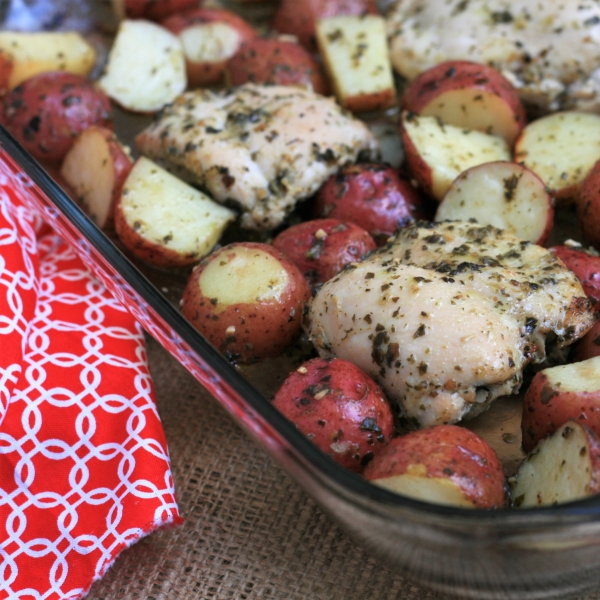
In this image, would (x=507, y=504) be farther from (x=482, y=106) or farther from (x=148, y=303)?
(x=482, y=106)

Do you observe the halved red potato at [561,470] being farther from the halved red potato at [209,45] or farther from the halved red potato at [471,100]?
the halved red potato at [209,45]

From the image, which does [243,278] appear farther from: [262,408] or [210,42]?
[210,42]

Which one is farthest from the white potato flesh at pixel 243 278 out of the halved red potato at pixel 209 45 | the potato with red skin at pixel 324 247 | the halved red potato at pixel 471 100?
the halved red potato at pixel 209 45

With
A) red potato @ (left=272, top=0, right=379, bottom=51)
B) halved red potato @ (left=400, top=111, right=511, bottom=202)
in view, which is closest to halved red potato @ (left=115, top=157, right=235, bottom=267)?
halved red potato @ (left=400, top=111, right=511, bottom=202)

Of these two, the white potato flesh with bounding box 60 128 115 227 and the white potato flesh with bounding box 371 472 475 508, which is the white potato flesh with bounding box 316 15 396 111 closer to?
the white potato flesh with bounding box 60 128 115 227

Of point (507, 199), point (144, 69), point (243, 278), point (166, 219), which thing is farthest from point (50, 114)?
point (507, 199)
